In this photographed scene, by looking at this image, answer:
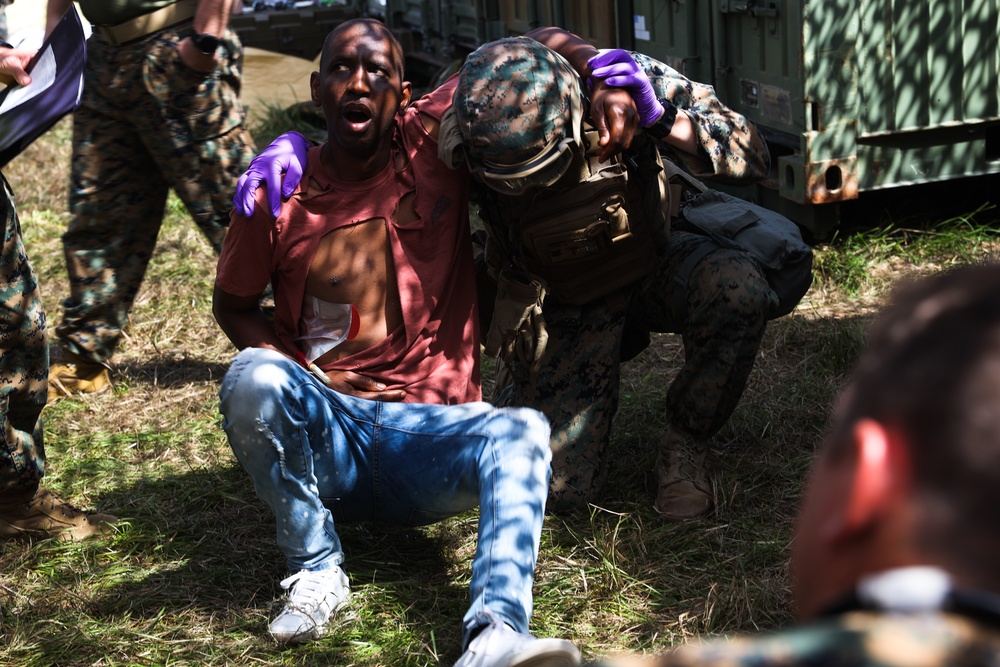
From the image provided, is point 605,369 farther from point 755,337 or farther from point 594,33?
point 594,33

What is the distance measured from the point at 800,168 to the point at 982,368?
3.92 metres

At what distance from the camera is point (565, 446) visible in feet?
10.7

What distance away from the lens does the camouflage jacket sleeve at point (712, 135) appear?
9.96ft

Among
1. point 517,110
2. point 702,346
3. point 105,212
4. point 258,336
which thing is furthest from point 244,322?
point 105,212

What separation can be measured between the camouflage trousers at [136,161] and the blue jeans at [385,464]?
65.1 inches

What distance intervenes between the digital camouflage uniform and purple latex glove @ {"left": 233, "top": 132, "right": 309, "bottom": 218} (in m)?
0.50

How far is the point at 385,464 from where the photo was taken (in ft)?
8.91

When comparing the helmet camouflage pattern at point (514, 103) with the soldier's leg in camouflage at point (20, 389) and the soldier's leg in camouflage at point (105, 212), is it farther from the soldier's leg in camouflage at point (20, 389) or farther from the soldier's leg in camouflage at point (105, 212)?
the soldier's leg in camouflage at point (105, 212)

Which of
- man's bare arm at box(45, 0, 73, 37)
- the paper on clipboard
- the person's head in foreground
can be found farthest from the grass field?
the person's head in foreground

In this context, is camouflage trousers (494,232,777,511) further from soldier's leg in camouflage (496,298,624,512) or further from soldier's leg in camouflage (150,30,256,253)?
soldier's leg in camouflage (150,30,256,253)

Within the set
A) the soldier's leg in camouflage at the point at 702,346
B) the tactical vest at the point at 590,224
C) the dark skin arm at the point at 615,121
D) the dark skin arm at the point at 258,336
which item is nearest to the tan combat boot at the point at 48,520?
the dark skin arm at the point at 258,336

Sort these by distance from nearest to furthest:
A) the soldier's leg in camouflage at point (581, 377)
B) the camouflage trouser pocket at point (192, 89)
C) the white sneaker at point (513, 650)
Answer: the white sneaker at point (513, 650), the soldier's leg in camouflage at point (581, 377), the camouflage trouser pocket at point (192, 89)

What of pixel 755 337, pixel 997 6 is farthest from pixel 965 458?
pixel 997 6

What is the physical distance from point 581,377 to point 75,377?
2.14m
